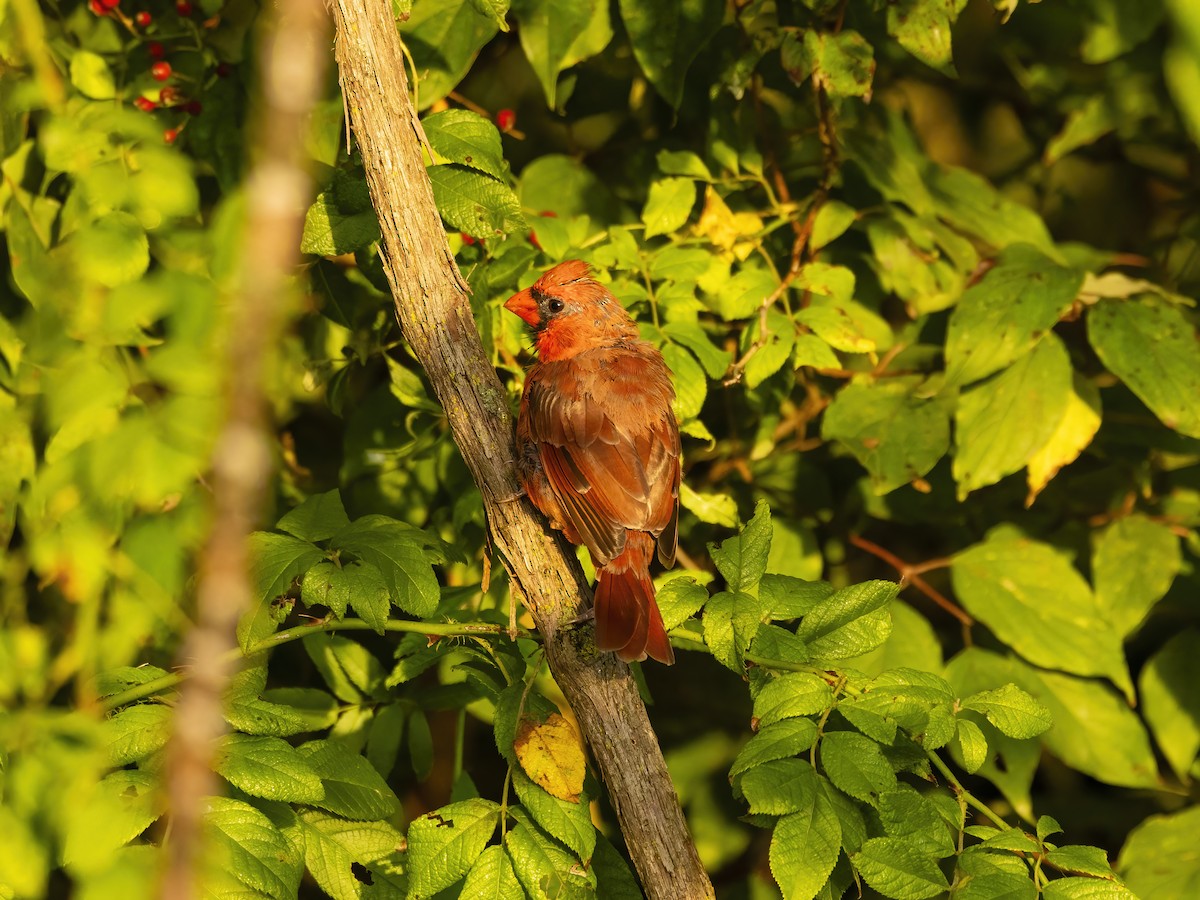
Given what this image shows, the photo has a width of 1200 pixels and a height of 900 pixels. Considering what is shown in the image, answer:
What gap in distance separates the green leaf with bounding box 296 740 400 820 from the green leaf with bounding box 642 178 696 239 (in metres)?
1.39

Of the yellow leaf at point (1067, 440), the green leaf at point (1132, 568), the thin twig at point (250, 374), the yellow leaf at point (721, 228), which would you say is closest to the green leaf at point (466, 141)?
the yellow leaf at point (721, 228)

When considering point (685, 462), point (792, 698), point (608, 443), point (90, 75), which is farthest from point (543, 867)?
point (90, 75)

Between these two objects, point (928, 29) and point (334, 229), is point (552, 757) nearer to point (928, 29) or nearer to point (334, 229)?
point (334, 229)

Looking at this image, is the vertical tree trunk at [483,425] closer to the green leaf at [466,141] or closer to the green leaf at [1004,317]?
the green leaf at [466,141]

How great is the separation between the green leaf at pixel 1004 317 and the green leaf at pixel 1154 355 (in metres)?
0.12

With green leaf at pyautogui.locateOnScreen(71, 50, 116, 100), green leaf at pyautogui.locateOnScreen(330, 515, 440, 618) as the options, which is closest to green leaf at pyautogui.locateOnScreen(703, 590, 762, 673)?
green leaf at pyautogui.locateOnScreen(330, 515, 440, 618)

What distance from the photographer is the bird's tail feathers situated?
6.87ft

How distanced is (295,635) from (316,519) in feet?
0.94

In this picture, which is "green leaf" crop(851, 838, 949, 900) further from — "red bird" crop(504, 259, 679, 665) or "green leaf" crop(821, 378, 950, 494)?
"green leaf" crop(821, 378, 950, 494)

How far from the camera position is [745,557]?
6.75 feet

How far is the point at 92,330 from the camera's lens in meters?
2.31

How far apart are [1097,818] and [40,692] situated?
3179 millimetres

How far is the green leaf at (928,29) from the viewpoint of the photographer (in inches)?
105

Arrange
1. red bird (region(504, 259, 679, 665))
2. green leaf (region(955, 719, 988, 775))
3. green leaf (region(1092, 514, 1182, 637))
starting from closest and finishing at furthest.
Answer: green leaf (region(955, 719, 988, 775)) → red bird (region(504, 259, 679, 665)) → green leaf (region(1092, 514, 1182, 637))
